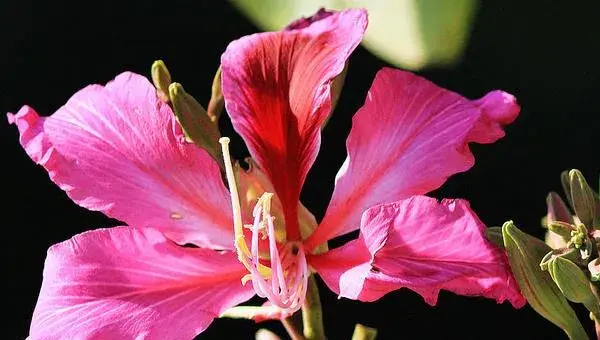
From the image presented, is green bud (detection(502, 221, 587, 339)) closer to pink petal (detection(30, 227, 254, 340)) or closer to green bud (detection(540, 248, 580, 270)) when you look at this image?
green bud (detection(540, 248, 580, 270))

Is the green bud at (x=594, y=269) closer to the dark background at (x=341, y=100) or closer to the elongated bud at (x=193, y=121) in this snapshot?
the elongated bud at (x=193, y=121)

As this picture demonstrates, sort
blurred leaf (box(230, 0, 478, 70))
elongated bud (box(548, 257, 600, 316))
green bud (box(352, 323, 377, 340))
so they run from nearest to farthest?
1. elongated bud (box(548, 257, 600, 316))
2. green bud (box(352, 323, 377, 340))
3. blurred leaf (box(230, 0, 478, 70))

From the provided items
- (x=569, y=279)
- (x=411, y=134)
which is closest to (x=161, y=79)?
(x=411, y=134)

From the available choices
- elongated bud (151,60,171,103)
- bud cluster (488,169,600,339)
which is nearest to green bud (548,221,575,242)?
bud cluster (488,169,600,339)

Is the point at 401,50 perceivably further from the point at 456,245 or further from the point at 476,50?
the point at 456,245

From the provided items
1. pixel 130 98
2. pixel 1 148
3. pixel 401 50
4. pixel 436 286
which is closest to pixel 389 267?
pixel 436 286

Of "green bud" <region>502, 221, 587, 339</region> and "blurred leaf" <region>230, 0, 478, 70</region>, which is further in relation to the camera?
"blurred leaf" <region>230, 0, 478, 70</region>

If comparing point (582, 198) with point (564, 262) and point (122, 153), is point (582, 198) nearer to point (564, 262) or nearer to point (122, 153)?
point (564, 262)

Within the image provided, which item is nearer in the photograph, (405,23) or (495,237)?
(495,237)
